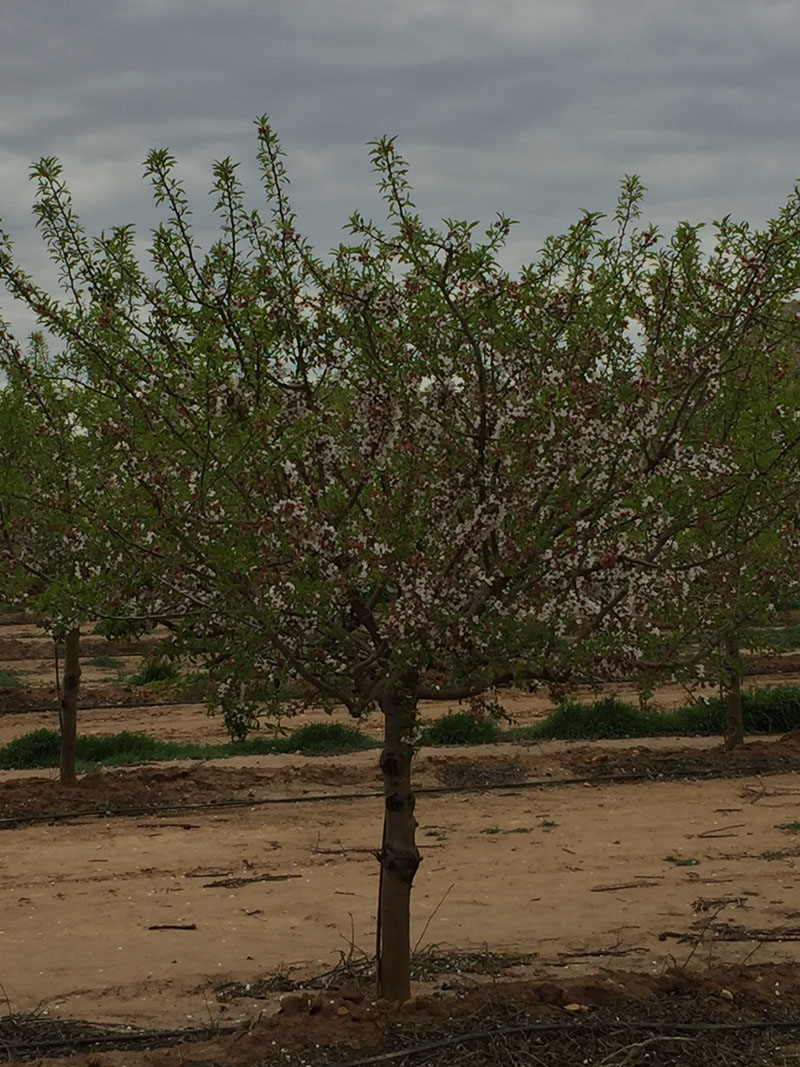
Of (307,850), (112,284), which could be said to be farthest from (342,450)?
(307,850)

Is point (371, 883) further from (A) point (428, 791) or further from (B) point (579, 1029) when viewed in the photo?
(B) point (579, 1029)

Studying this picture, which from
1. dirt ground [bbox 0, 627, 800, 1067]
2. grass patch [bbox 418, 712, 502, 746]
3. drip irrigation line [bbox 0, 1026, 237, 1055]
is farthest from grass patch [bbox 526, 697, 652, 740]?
drip irrigation line [bbox 0, 1026, 237, 1055]

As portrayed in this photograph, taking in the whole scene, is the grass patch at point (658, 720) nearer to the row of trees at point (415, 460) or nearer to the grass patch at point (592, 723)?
the grass patch at point (592, 723)

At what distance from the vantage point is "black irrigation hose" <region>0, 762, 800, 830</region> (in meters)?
15.1

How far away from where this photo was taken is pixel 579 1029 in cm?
698

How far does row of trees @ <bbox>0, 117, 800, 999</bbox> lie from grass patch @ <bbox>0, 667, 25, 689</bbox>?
20.8 metres

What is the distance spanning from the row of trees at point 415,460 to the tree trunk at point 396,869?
19.1 inches

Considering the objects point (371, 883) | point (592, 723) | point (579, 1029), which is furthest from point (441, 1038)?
point (592, 723)

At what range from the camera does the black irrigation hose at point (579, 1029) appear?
658cm

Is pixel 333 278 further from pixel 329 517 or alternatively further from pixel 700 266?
pixel 700 266

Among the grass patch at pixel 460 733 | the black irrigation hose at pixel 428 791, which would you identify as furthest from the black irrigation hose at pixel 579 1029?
the grass patch at pixel 460 733

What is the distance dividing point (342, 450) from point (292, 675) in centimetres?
120

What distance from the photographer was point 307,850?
13.3 m

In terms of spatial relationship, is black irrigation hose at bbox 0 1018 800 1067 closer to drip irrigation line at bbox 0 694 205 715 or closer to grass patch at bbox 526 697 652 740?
grass patch at bbox 526 697 652 740
